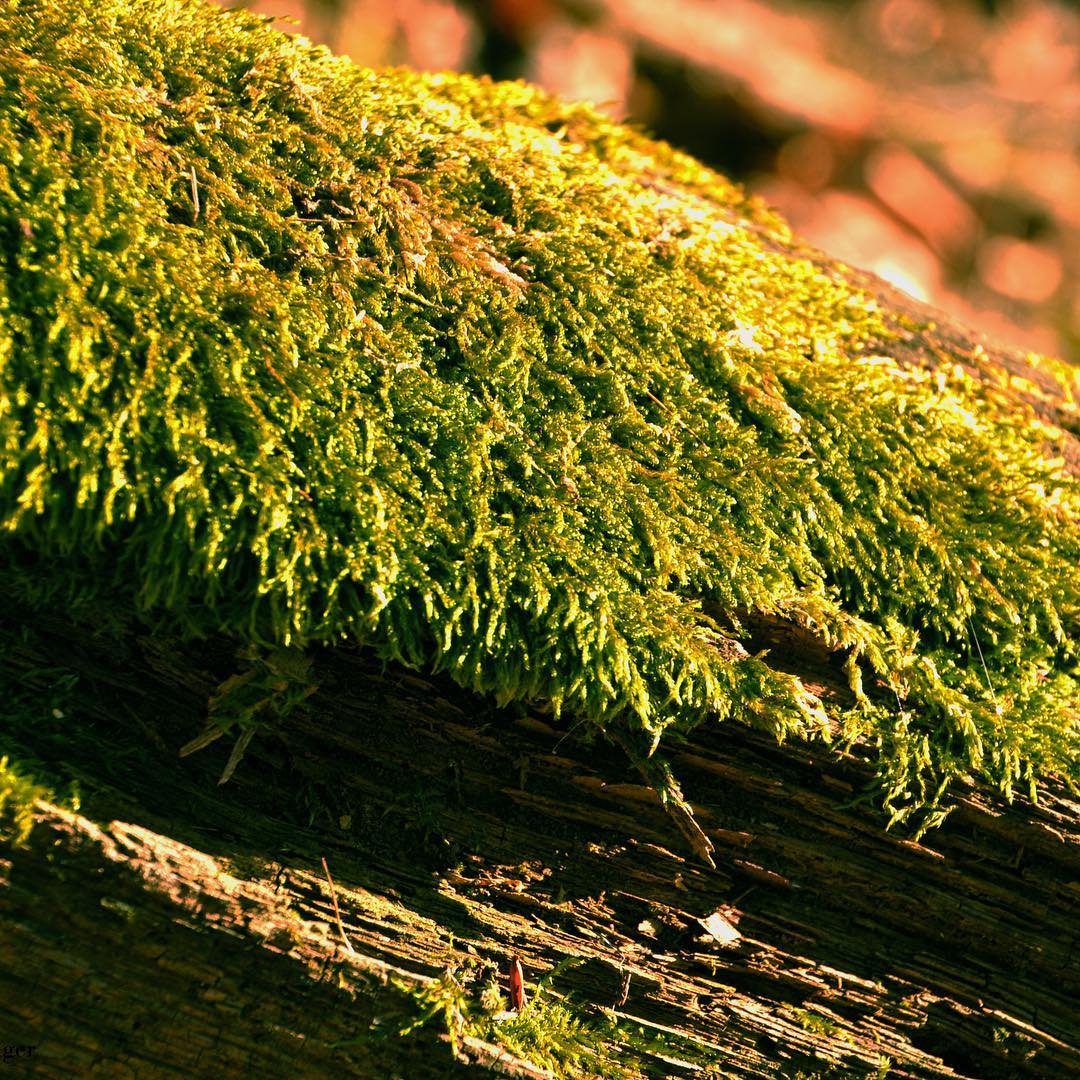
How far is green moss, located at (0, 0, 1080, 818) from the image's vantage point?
1690 mm

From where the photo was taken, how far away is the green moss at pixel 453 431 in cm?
169

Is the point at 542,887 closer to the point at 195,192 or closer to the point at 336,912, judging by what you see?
the point at 336,912

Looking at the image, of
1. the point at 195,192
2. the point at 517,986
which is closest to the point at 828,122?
the point at 195,192

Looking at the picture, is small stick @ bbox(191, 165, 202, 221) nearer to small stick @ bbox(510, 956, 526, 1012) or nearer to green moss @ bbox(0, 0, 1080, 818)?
green moss @ bbox(0, 0, 1080, 818)

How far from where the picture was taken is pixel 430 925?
1893 millimetres

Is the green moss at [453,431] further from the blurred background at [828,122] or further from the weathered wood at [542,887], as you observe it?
the blurred background at [828,122]

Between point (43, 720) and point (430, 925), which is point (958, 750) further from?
point (43, 720)

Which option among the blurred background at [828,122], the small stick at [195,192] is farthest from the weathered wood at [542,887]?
the blurred background at [828,122]

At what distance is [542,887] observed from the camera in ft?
6.56

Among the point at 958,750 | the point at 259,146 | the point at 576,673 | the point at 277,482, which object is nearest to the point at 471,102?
the point at 259,146

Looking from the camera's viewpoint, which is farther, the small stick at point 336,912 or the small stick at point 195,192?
the small stick at point 195,192

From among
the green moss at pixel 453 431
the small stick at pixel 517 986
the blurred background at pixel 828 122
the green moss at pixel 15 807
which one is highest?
the blurred background at pixel 828 122

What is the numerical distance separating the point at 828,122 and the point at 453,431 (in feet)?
27.9

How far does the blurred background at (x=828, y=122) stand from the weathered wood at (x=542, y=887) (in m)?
6.89
